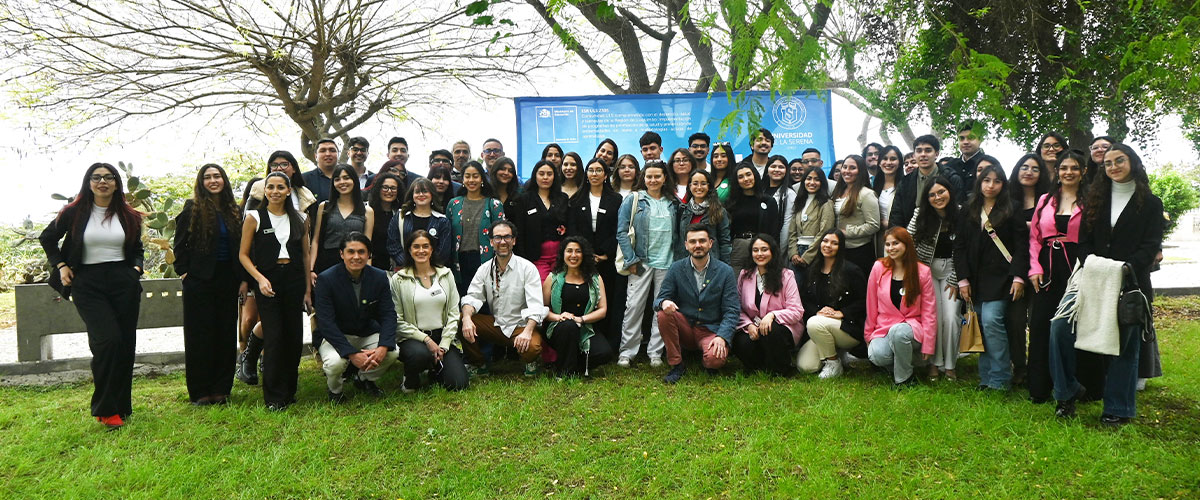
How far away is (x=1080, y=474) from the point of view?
3432 millimetres

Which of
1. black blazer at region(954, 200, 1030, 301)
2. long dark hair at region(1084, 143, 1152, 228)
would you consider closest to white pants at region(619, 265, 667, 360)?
black blazer at region(954, 200, 1030, 301)

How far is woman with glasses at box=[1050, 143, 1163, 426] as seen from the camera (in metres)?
3.93

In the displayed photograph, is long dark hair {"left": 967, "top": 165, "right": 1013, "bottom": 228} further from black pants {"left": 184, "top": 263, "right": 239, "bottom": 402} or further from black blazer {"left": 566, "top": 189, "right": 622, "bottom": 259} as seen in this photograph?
black pants {"left": 184, "top": 263, "right": 239, "bottom": 402}

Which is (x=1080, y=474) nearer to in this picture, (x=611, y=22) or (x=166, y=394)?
(x=166, y=394)

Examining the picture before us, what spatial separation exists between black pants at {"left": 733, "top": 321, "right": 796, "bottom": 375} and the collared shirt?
1.55m

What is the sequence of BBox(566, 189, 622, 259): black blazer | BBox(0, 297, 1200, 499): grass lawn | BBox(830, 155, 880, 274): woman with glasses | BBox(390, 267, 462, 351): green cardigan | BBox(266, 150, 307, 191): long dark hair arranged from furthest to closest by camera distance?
BBox(566, 189, 622, 259): black blazer < BBox(830, 155, 880, 274): woman with glasses < BBox(266, 150, 307, 191): long dark hair < BBox(390, 267, 462, 351): green cardigan < BBox(0, 297, 1200, 499): grass lawn

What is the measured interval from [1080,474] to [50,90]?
12287mm

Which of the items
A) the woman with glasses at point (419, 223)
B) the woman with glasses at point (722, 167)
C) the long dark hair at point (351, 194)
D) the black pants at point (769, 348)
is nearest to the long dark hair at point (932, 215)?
the black pants at point (769, 348)

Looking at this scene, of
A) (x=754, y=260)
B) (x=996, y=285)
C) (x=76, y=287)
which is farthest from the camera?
(x=754, y=260)

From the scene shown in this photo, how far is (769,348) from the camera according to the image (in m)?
5.24

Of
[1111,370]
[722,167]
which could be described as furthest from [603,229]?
[1111,370]

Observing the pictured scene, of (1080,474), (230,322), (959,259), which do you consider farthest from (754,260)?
(230,322)

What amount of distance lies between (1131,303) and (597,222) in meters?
3.64

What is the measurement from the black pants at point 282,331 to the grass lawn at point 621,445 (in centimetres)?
18
